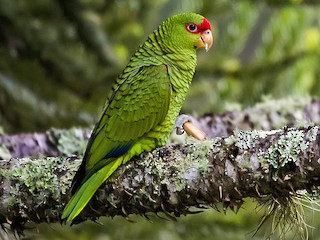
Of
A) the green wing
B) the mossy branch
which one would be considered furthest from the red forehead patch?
the mossy branch

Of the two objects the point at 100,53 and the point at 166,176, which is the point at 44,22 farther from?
the point at 166,176

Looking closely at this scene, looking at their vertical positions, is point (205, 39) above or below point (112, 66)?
below

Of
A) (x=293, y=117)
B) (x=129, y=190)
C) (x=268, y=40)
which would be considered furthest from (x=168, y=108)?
(x=268, y=40)

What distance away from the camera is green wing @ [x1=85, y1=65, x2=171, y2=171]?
188cm

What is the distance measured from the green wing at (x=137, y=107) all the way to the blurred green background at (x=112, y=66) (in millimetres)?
942

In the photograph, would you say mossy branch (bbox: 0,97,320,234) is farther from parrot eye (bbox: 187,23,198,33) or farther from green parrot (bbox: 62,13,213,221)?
parrot eye (bbox: 187,23,198,33)

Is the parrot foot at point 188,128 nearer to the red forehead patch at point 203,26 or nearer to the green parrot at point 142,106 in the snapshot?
the green parrot at point 142,106

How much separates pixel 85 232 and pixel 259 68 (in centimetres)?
119

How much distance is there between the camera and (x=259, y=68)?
3266mm

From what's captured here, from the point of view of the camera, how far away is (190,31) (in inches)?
83.4

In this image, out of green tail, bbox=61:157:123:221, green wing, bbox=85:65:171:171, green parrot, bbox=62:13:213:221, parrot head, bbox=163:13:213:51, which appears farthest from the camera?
parrot head, bbox=163:13:213:51

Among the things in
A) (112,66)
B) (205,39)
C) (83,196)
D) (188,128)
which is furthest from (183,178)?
(112,66)

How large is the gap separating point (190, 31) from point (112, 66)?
1069 millimetres

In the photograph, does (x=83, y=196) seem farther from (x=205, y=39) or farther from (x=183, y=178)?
A: (x=205, y=39)
